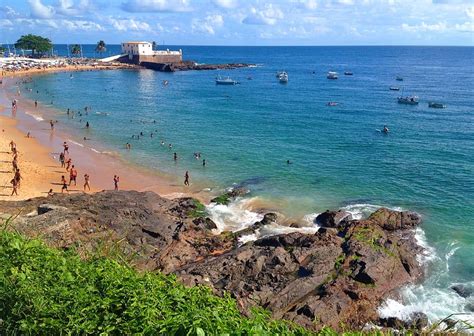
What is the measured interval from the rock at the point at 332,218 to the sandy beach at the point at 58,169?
1070 cm

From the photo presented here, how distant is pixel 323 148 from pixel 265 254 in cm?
3231

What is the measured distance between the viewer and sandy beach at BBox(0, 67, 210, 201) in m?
40.2

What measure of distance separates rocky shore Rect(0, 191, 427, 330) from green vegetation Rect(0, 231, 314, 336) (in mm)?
8130

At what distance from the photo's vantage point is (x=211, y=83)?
126 m

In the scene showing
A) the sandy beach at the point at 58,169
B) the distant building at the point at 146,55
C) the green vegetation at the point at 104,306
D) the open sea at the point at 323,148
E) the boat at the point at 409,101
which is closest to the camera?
the green vegetation at the point at 104,306

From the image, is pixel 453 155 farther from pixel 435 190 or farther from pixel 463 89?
pixel 463 89

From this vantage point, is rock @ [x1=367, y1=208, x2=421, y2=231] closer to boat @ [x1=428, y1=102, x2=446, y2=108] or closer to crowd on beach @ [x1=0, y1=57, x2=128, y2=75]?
boat @ [x1=428, y1=102, x2=446, y2=108]

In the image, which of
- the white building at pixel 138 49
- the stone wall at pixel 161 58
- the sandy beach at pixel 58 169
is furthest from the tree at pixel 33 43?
the sandy beach at pixel 58 169

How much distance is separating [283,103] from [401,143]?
35.8 metres

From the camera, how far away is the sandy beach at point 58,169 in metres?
40.2

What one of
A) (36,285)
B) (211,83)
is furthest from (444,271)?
(211,83)

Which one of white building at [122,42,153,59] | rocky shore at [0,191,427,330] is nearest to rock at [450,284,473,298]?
rocky shore at [0,191,427,330]

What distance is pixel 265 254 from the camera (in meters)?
25.1

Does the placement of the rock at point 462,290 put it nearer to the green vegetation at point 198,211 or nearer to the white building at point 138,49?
the green vegetation at point 198,211
